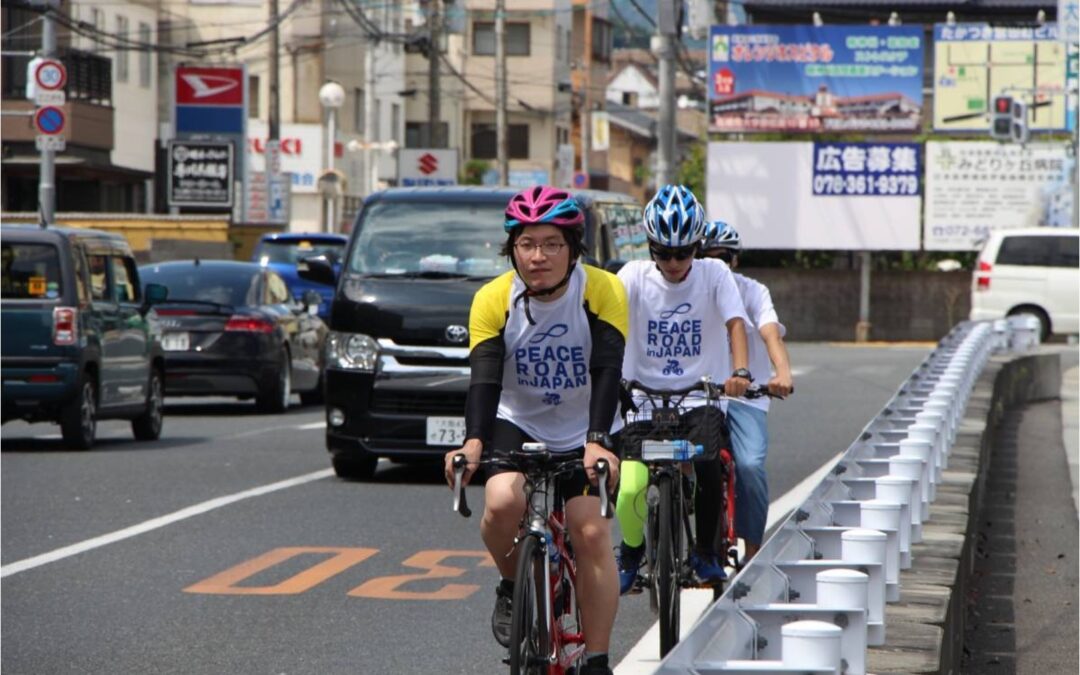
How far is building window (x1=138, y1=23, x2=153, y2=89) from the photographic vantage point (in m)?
51.5

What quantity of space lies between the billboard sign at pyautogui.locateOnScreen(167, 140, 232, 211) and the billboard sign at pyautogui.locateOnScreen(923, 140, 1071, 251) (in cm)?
1508

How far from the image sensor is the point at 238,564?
9859 millimetres

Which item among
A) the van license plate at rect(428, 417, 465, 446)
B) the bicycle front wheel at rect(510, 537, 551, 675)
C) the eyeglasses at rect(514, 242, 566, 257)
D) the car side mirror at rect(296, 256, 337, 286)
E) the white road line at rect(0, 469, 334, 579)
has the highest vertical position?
the eyeglasses at rect(514, 242, 566, 257)

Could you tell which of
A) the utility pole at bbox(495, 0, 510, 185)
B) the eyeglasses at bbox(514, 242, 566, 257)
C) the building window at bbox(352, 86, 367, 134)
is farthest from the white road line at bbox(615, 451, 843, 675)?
the building window at bbox(352, 86, 367, 134)

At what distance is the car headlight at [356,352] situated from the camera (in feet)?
45.0

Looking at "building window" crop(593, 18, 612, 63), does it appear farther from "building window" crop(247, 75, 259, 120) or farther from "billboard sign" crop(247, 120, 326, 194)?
"billboard sign" crop(247, 120, 326, 194)

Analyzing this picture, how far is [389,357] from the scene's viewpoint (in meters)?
13.7

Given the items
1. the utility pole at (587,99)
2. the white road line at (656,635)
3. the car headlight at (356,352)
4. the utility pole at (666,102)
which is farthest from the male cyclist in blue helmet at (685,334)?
the utility pole at (587,99)

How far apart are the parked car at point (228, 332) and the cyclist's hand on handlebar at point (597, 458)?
14854 mm

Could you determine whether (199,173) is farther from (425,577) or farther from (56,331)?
(425,577)

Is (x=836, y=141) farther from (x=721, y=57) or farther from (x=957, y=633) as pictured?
(x=957, y=633)

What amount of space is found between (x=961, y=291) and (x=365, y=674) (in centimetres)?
3650

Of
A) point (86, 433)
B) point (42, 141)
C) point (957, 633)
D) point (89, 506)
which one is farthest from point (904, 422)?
point (42, 141)

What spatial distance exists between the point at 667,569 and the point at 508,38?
229ft
